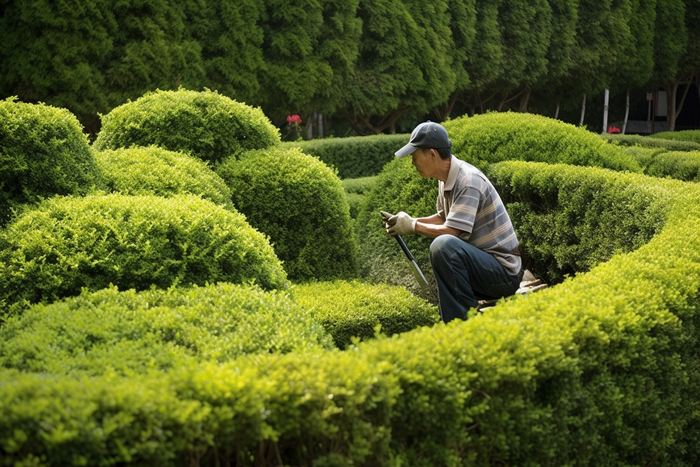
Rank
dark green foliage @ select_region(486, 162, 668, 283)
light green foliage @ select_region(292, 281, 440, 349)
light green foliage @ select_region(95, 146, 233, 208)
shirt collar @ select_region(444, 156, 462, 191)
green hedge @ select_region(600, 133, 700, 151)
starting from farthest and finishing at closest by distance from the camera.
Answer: green hedge @ select_region(600, 133, 700, 151)
dark green foliage @ select_region(486, 162, 668, 283)
light green foliage @ select_region(95, 146, 233, 208)
light green foliage @ select_region(292, 281, 440, 349)
shirt collar @ select_region(444, 156, 462, 191)

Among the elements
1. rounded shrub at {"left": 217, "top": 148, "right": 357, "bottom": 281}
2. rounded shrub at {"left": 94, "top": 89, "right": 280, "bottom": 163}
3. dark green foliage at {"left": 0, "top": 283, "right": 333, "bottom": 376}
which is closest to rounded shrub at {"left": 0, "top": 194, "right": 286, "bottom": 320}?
dark green foliage at {"left": 0, "top": 283, "right": 333, "bottom": 376}

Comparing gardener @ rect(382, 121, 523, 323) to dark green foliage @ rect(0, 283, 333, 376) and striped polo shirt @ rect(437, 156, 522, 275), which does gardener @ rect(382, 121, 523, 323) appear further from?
dark green foliage @ rect(0, 283, 333, 376)

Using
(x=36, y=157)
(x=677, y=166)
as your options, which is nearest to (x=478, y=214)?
(x=36, y=157)

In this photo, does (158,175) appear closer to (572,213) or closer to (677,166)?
(572,213)

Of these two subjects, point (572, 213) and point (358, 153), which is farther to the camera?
point (358, 153)

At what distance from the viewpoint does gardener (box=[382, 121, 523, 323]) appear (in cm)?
557

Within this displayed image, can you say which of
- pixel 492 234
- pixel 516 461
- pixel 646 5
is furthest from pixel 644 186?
pixel 646 5

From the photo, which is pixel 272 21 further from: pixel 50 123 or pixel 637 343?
pixel 637 343

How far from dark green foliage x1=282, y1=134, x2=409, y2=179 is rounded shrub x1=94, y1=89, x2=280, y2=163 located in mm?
7530

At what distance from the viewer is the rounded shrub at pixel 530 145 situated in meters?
8.30

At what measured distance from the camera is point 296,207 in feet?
24.1

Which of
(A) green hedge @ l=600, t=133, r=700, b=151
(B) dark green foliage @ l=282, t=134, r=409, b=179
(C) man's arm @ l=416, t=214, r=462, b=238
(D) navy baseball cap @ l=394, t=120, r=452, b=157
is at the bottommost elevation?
(A) green hedge @ l=600, t=133, r=700, b=151

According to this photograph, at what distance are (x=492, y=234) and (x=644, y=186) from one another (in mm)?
1501

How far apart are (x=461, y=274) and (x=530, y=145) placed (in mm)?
3399
